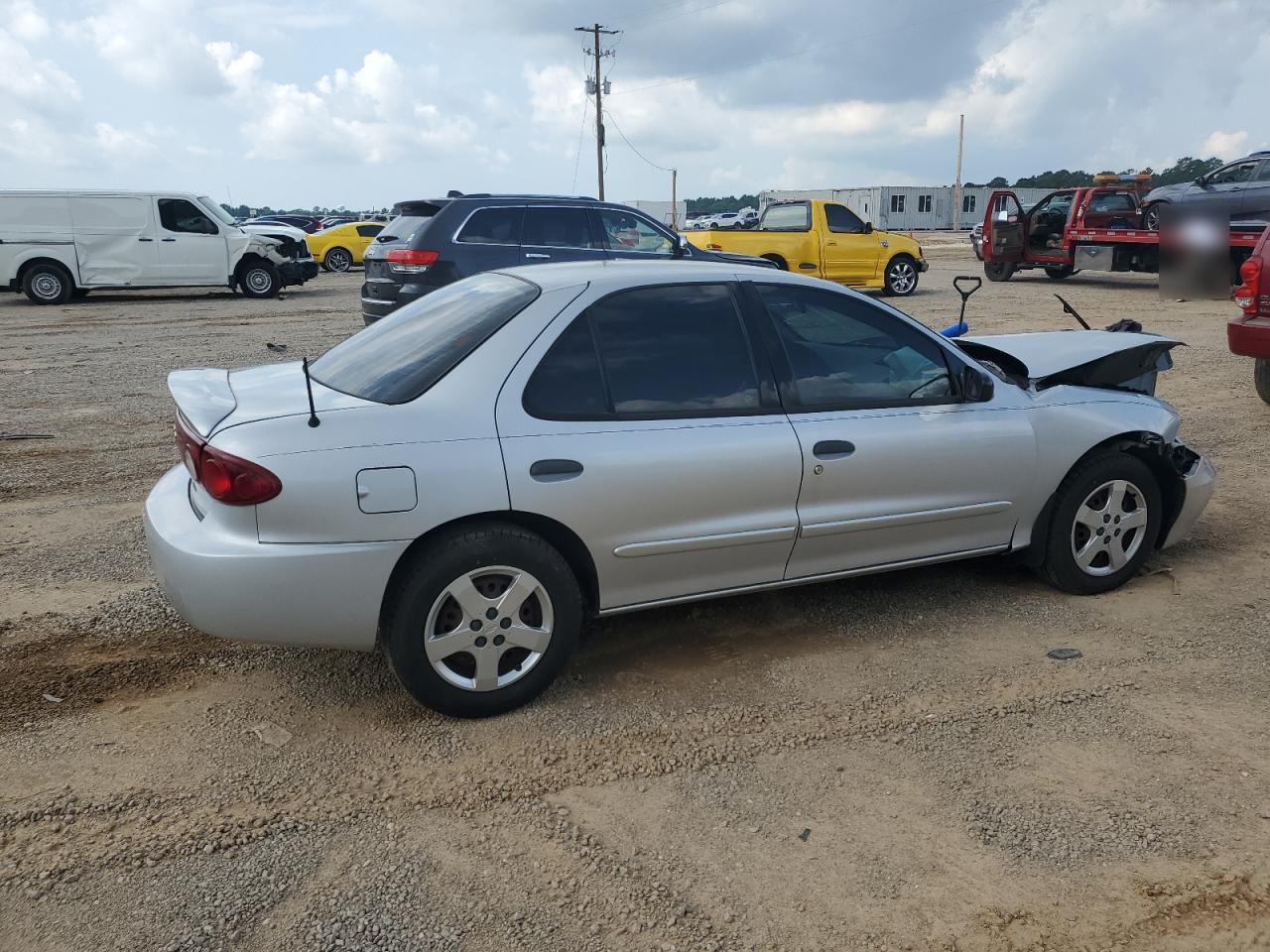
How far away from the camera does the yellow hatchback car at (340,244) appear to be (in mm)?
27234

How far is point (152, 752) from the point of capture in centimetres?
333

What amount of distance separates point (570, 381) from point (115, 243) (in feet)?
55.2

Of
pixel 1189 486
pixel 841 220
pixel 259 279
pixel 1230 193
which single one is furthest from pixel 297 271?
pixel 1189 486

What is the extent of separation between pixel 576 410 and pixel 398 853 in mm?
1531

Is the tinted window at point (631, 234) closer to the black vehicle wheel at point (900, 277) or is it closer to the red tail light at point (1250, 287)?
the red tail light at point (1250, 287)

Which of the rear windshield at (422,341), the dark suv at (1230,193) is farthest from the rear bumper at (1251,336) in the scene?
the dark suv at (1230,193)

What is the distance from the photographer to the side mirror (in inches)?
165

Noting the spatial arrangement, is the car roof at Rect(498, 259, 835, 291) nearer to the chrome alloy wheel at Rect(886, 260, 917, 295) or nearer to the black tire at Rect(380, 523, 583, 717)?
the black tire at Rect(380, 523, 583, 717)

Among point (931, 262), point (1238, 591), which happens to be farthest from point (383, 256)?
point (931, 262)

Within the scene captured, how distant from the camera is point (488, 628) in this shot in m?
3.44

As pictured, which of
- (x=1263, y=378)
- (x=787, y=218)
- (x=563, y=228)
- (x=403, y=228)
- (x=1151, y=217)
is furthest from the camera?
(x=1151, y=217)

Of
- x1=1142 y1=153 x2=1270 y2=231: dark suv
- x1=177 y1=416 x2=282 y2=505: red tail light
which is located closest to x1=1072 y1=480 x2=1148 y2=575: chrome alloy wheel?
x1=177 y1=416 x2=282 y2=505: red tail light

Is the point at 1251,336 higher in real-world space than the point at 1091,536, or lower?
higher

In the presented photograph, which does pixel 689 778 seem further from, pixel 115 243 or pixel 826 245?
pixel 115 243
